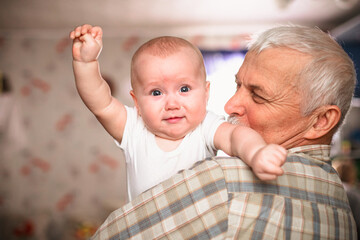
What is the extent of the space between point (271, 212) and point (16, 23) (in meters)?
5.01

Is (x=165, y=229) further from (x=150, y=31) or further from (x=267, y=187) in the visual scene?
(x=150, y=31)

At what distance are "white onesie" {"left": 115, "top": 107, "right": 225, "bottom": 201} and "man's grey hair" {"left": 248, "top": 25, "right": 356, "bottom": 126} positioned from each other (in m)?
0.28

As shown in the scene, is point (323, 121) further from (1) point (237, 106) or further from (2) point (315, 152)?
(1) point (237, 106)

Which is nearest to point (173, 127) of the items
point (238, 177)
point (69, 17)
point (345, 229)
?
point (238, 177)

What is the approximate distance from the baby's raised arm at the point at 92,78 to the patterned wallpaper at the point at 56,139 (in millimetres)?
4073

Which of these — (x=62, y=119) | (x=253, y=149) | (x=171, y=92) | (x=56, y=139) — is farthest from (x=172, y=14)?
(x=253, y=149)

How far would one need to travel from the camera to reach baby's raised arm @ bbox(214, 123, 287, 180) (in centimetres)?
67

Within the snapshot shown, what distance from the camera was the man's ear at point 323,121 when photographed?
1.00 m

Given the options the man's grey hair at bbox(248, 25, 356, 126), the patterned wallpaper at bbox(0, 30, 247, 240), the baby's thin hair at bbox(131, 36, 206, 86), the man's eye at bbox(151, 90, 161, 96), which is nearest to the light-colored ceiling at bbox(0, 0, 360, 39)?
the patterned wallpaper at bbox(0, 30, 247, 240)

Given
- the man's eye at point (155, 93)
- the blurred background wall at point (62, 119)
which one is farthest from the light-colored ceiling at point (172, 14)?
the man's eye at point (155, 93)

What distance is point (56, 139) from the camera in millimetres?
5113

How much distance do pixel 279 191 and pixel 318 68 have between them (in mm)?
416

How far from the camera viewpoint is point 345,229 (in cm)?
82

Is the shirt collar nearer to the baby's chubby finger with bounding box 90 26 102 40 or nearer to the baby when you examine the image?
the baby
